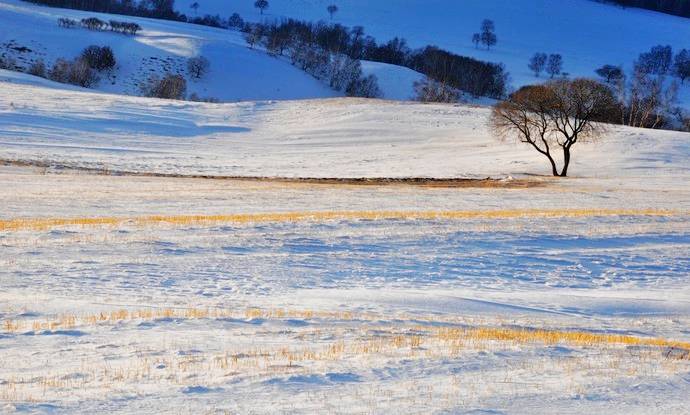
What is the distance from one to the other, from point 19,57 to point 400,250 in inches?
4385

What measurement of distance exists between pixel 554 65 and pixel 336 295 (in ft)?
503

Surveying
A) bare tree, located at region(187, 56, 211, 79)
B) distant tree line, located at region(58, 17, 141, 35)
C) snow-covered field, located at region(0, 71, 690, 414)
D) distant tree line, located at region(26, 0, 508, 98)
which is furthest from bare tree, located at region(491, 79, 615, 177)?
distant tree line, located at region(58, 17, 141, 35)

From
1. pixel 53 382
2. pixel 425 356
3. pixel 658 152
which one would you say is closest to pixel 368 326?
pixel 425 356

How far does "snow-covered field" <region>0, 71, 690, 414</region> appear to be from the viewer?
7.75 metres

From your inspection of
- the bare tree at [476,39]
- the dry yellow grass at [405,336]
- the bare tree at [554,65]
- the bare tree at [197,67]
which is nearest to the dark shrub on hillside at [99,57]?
the bare tree at [197,67]

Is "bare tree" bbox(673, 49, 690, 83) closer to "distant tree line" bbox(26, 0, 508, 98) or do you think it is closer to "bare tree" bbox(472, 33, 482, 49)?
"distant tree line" bbox(26, 0, 508, 98)

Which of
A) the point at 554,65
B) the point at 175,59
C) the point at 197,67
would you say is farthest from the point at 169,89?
the point at 554,65

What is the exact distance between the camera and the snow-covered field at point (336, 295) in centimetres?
775

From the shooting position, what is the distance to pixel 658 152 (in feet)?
164

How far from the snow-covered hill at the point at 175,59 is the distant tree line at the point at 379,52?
731 centimetres

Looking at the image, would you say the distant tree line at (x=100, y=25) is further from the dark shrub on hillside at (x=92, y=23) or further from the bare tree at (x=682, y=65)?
the bare tree at (x=682, y=65)

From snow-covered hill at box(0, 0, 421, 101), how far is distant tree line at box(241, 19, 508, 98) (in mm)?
7311

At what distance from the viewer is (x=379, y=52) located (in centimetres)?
16300

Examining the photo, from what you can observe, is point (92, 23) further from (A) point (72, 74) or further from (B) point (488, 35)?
(B) point (488, 35)
